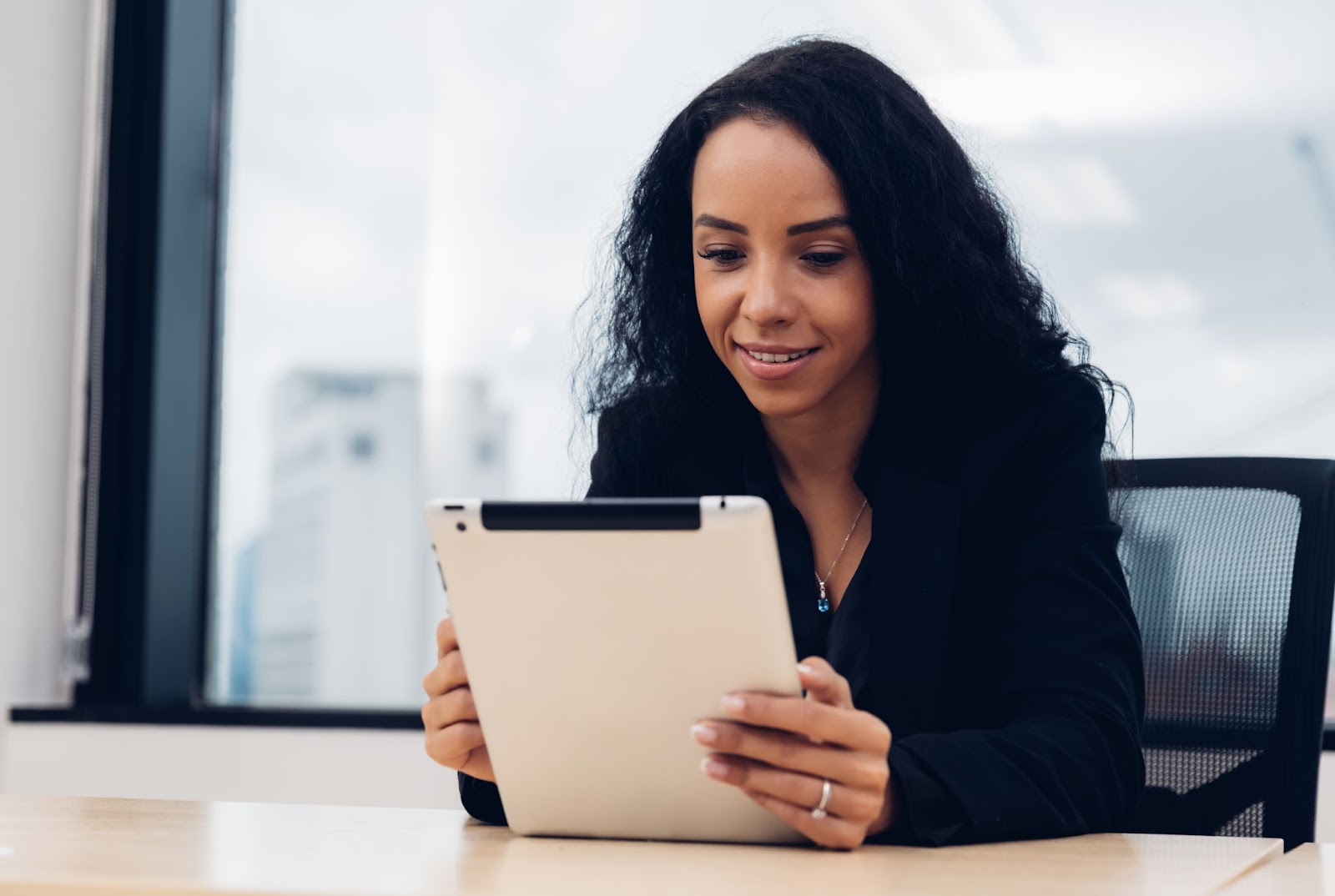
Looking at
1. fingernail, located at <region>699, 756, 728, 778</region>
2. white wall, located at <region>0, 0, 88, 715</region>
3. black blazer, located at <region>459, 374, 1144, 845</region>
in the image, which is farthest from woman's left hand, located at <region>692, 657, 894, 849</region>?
white wall, located at <region>0, 0, 88, 715</region>

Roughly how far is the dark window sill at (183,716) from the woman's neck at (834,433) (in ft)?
4.05

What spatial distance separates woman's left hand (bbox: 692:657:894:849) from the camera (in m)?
0.83

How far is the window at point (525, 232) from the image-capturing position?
2.16m

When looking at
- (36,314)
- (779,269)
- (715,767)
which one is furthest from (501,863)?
(36,314)

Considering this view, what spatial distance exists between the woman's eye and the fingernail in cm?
63

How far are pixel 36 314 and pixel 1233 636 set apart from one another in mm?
2113

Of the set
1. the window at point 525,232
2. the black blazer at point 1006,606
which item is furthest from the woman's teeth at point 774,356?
the window at point 525,232

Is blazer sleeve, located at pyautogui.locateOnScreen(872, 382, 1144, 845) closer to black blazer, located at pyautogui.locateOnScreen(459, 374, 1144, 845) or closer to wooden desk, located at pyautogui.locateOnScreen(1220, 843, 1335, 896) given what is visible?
black blazer, located at pyautogui.locateOnScreen(459, 374, 1144, 845)

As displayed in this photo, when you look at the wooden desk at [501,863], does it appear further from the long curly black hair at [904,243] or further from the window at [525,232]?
the window at [525,232]

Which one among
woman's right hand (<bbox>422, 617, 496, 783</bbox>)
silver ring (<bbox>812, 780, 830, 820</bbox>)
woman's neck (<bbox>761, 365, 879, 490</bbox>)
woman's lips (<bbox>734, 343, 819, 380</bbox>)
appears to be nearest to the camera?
silver ring (<bbox>812, 780, 830, 820</bbox>)

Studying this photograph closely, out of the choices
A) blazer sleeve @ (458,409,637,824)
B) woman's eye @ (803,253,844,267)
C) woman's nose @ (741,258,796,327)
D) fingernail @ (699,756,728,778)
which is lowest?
fingernail @ (699,756,728,778)

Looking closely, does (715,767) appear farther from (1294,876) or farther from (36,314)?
(36,314)

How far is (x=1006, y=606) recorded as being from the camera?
1.22 meters

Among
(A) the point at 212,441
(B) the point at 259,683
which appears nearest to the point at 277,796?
(B) the point at 259,683
